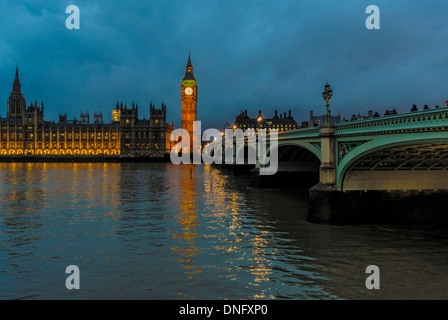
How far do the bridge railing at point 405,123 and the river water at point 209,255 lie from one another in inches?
206

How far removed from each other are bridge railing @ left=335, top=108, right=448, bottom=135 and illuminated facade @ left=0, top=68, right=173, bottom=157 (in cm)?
15644

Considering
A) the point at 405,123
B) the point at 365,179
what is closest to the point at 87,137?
the point at 365,179

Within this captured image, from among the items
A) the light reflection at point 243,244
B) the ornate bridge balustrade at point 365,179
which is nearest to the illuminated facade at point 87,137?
the light reflection at point 243,244

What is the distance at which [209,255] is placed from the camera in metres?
16.5

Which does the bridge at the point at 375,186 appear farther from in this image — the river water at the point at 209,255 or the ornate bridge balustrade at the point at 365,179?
the river water at the point at 209,255

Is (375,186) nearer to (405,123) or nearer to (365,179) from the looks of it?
(365,179)

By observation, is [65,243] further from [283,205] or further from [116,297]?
[283,205]

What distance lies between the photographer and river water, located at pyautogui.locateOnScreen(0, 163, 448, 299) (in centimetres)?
1238

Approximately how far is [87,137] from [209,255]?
17359cm

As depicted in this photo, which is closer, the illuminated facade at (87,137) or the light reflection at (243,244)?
the light reflection at (243,244)

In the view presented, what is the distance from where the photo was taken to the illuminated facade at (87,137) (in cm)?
17425

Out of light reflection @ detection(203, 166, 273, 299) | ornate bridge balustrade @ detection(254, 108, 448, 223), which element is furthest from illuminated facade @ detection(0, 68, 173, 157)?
ornate bridge balustrade @ detection(254, 108, 448, 223)
